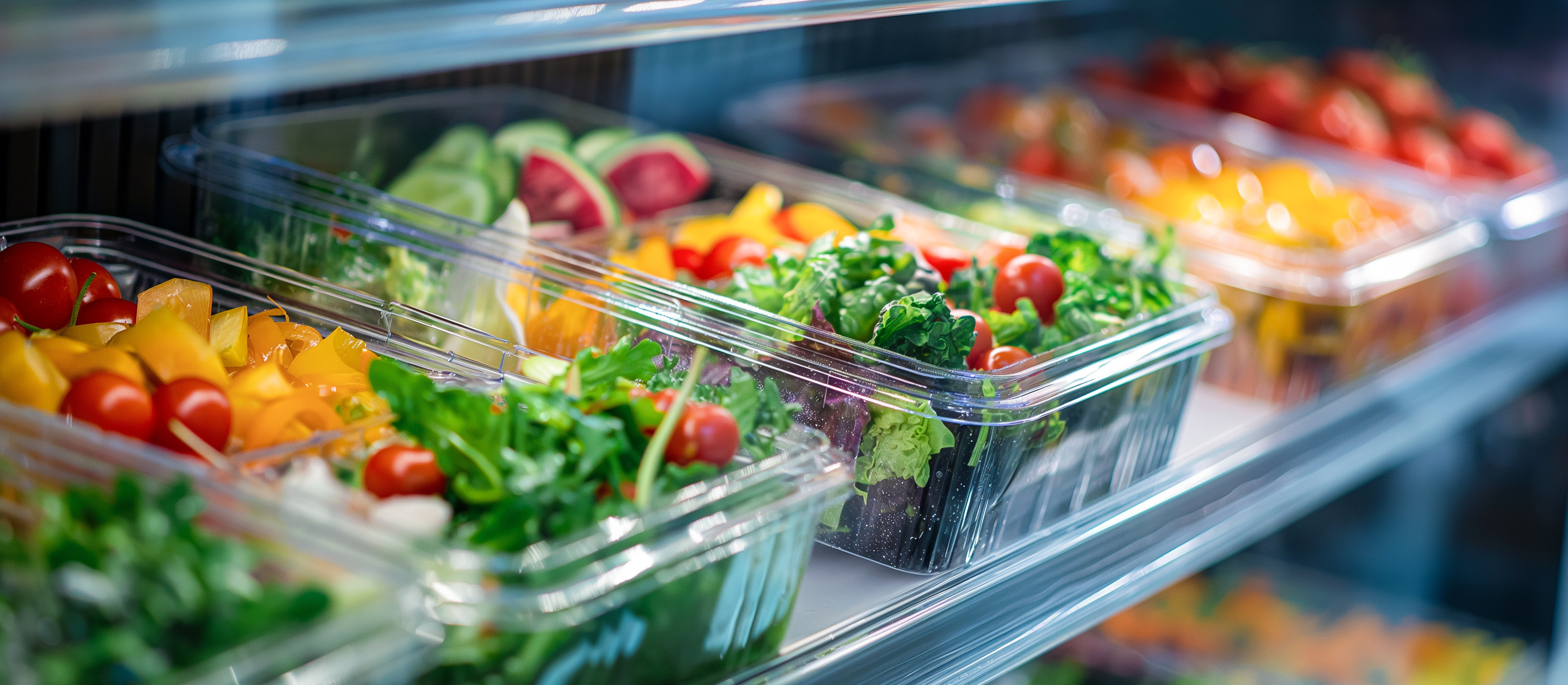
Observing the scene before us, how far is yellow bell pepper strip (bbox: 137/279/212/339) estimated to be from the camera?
1063 mm

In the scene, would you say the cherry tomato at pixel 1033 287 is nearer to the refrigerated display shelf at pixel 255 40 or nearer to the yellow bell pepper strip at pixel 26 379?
the refrigerated display shelf at pixel 255 40

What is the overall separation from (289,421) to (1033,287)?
2.39ft

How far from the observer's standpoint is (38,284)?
1.05m

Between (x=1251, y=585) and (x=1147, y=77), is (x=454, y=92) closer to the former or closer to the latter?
(x=1147, y=77)

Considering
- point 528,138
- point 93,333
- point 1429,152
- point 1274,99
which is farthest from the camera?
point 1274,99

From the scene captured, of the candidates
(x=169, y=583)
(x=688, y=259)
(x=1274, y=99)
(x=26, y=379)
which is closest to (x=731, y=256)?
(x=688, y=259)

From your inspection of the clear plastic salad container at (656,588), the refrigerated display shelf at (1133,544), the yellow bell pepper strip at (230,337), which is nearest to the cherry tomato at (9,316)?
the yellow bell pepper strip at (230,337)

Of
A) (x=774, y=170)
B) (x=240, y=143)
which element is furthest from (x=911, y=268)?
(x=240, y=143)

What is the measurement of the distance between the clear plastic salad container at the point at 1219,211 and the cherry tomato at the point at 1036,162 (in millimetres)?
14

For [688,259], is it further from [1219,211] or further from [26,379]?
[1219,211]

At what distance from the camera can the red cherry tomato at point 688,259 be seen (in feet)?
4.91

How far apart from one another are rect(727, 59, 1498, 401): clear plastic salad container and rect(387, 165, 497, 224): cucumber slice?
2.34 ft

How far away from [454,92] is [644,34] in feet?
3.14

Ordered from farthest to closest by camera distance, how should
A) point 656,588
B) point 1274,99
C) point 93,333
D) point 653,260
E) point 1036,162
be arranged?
point 1274,99 < point 1036,162 < point 653,260 < point 93,333 < point 656,588
